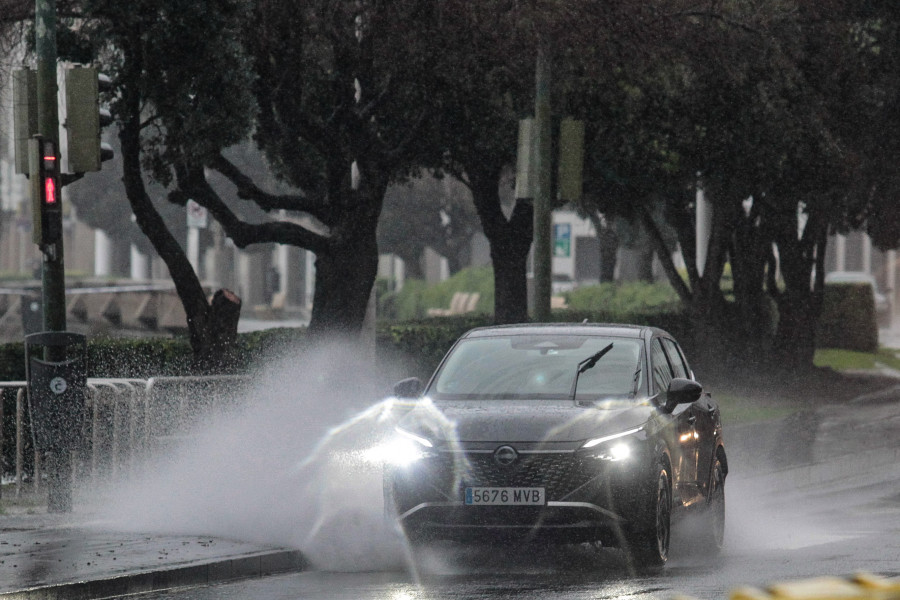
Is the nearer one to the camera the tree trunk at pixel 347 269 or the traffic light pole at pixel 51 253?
the traffic light pole at pixel 51 253

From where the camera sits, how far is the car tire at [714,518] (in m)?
11.6

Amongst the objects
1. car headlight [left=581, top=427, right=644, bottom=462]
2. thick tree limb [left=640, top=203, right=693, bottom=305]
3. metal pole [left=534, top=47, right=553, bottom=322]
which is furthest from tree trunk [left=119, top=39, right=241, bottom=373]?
thick tree limb [left=640, top=203, right=693, bottom=305]

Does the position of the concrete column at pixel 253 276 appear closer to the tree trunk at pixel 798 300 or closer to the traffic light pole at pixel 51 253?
the tree trunk at pixel 798 300

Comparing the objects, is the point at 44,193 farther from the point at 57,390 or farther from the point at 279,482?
the point at 279,482

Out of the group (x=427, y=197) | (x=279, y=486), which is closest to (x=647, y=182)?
(x=279, y=486)

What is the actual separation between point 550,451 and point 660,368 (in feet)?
5.84

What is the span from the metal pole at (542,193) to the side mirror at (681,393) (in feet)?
24.7

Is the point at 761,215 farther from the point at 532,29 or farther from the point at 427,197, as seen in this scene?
the point at 427,197

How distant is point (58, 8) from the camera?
1705 cm

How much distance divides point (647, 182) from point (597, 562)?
47.0 feet

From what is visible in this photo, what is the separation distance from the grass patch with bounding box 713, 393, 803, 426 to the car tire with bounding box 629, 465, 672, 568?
12.5 meters

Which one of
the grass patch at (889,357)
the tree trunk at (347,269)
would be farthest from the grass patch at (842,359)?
the tree trunk at (347,269)

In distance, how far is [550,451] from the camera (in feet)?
32.2

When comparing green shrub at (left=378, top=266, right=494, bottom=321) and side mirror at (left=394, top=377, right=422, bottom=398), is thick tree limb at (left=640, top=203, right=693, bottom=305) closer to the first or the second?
side mirror at (left=394, top=377, right=422, bottom=398)
